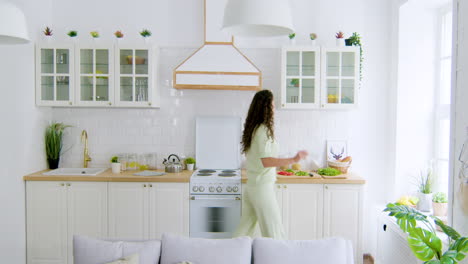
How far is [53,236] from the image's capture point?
3.98 meters

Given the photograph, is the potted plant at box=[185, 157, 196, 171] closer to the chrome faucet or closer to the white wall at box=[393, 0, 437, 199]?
the chrome faucet

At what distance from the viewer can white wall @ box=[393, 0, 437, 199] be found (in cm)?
408

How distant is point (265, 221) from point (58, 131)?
2.70 meters

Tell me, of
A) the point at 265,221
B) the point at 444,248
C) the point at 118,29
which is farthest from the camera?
the point at 118,29

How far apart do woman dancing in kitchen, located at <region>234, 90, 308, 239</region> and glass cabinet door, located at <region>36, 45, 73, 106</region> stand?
2.14 m

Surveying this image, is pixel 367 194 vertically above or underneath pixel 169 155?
underneath

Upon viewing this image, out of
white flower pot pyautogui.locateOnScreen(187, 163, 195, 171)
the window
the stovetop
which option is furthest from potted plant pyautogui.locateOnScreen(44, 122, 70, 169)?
the window

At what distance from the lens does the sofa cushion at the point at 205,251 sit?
2.22 meters

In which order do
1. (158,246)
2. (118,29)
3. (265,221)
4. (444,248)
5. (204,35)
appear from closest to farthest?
(158,246) < (444,248) < (265,221) < (204,35) < (118,29)

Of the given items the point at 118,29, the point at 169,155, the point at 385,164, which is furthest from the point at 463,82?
the point at 118,29

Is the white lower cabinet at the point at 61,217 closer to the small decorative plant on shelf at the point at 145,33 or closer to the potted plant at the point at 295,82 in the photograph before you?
the small decorative plant on shelf at the point at 145,33

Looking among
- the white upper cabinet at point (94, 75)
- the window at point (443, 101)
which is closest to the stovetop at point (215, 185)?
the white upper cabinet at point (94, 75)

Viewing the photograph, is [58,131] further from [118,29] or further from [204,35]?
[204,35]

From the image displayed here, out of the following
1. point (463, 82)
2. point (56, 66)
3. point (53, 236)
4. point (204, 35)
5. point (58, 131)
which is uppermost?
point (204, 35)
